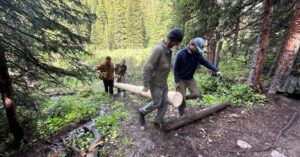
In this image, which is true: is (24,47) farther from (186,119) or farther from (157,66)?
(186,119)

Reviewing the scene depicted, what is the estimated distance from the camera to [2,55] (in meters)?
2.51

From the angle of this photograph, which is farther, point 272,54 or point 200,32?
point 272,54

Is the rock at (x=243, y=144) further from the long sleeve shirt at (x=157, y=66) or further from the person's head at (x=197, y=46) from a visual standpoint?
the person's head at (x=197, y=46)

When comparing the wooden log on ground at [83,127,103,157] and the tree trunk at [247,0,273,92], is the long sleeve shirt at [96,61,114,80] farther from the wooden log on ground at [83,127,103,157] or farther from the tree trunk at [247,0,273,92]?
the tree trunk at [247,0,273,92]

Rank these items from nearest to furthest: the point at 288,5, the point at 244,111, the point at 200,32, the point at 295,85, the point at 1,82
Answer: the point at 1,82, the point at 244,111, the point at 295,85, the point at 288,5, the point at 200,32

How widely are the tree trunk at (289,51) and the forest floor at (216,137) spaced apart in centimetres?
120

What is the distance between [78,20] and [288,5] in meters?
9.64

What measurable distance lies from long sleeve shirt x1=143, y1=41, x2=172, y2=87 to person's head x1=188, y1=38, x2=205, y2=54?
2.61ft

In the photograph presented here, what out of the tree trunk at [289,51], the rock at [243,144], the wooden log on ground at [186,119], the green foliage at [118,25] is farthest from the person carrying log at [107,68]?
the green foliage at [118,25]

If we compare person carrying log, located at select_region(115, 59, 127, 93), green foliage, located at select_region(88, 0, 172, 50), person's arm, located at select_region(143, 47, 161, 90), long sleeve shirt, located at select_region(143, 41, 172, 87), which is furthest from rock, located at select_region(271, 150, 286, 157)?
green foliage, located at select_region(88, 0, 172, 50)

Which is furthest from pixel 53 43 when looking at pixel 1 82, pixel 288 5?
pixel 288 5

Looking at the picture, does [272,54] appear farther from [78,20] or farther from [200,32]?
[78,20]

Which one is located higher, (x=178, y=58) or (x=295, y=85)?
(x=178, y=58)

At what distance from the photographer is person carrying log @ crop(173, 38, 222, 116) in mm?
3324
